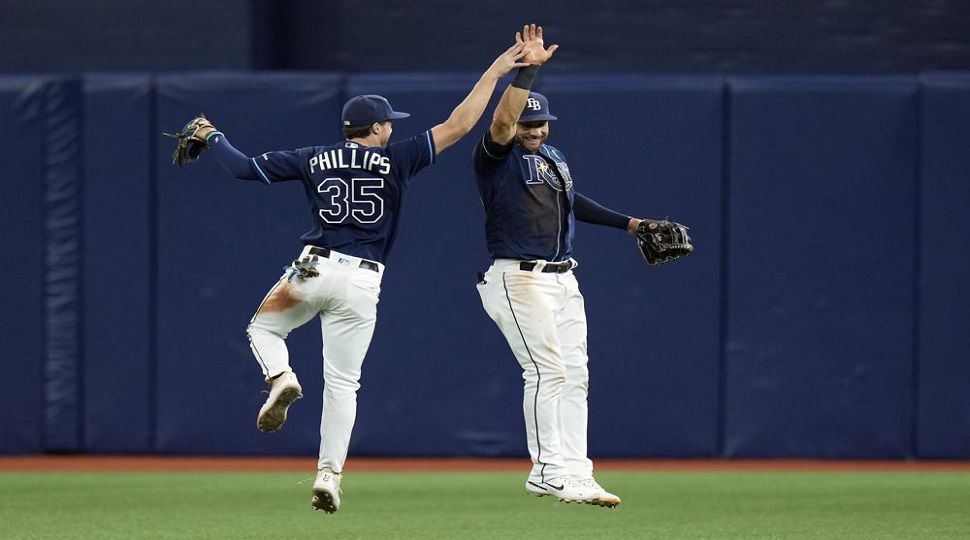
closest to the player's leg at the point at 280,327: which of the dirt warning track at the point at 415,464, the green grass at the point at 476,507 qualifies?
the green grass at the point at 476,507

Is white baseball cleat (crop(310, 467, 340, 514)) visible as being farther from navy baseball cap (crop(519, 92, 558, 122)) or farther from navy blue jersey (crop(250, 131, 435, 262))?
navy baseball cap (crop(519, 92, 558, 122))

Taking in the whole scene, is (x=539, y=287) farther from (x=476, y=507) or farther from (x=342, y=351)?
(x=476, y=507)

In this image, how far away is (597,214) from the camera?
7.47 meters

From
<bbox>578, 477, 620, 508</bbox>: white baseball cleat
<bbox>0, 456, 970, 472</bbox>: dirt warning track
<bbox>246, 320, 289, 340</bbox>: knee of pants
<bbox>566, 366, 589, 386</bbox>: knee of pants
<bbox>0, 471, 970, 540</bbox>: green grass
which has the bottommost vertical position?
<bbox>0, 456, 970, 472</bbox>: dirt warning track

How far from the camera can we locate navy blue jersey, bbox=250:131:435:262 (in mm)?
6773

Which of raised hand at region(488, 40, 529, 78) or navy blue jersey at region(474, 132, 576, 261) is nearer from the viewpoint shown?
raised hand at region(488, 40, 529, 78)

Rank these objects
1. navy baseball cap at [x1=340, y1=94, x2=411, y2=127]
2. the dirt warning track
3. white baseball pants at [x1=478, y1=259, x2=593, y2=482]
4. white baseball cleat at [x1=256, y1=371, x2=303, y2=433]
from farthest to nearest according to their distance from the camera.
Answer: the dirt warning track → white baseball pants at [x1=478, y1=259, x2=593, y2=482] → navy baseball cap at [x1=340, y1=94, x2=411, y2=127] → white baseball cleat at [x1=256, y1=371, x2=303, y2=433]

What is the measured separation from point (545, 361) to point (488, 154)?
0.97 m

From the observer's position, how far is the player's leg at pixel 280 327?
21.7ft

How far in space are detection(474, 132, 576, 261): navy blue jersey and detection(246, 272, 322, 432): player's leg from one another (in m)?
0.96

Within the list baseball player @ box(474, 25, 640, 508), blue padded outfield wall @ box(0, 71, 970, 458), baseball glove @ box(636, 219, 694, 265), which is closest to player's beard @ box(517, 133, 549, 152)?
baseball player @ box(474, 25, 640, 508)

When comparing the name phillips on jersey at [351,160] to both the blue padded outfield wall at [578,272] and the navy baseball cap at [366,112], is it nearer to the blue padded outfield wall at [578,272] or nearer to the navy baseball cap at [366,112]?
the navy baseball cap at [366,112]

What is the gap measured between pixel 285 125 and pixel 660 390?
3.09m

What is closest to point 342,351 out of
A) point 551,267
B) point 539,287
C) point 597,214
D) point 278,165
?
point 278,165
